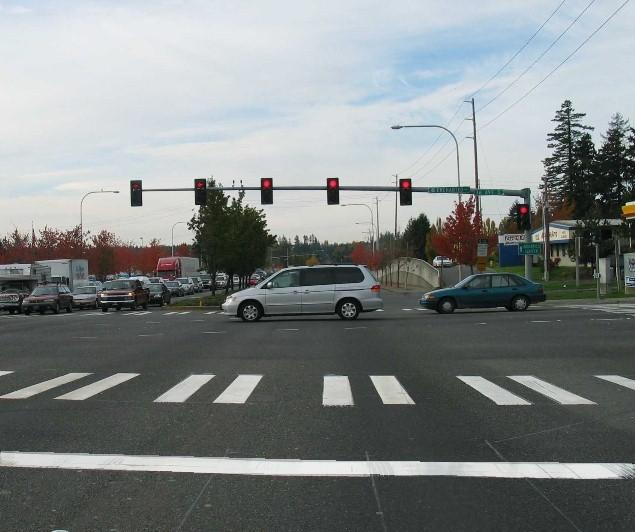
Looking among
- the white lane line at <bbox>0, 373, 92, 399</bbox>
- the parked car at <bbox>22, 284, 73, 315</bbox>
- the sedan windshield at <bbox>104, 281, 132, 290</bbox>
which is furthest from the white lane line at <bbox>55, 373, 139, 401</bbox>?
the parked car at <bbox>22, 284, 73, 315</bbox>

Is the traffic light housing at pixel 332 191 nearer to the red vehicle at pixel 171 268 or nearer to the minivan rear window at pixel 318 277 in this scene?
the minivan rear window at pixel 318 277

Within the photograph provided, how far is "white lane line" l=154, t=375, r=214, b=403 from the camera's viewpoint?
10.3 m

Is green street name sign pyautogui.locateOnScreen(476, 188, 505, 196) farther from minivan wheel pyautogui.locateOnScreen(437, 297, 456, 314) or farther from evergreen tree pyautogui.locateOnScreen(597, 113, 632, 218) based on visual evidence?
evergreen tree pyautogui.locateOnScreen(597, 113, 632, 218)

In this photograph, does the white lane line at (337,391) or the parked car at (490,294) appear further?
the parked car at (490,294)

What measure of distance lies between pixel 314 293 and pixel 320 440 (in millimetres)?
18048

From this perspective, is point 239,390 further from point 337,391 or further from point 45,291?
point 45,291

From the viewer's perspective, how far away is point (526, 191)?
116ft

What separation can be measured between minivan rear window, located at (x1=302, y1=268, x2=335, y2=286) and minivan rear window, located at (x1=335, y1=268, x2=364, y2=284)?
0.21 m

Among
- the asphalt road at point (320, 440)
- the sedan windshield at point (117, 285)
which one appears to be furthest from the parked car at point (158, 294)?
the asphalt road at point (320, 440)

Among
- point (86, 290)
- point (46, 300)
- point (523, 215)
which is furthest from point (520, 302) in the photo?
point (86, 290)

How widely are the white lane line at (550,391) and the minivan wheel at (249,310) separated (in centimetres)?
1472

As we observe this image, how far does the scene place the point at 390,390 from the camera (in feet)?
36.0

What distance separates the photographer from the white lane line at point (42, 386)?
1088 centimetres

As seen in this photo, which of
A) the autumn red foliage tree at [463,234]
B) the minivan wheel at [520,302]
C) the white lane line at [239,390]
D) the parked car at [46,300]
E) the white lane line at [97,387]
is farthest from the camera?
the autumn red foliage tree at [463,234]
